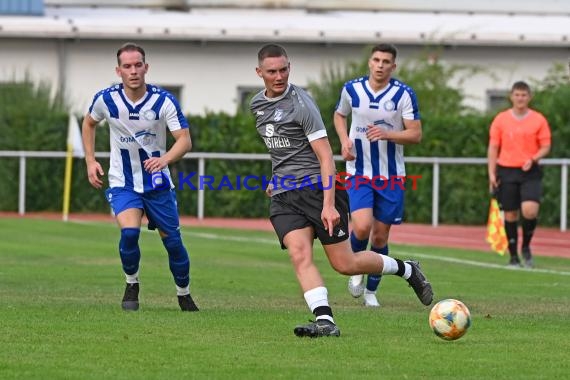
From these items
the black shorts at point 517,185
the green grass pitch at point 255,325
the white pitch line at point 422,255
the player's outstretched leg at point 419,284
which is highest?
the black shorts at point 517,185

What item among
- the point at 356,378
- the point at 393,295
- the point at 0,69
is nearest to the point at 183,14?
the point at 0,69

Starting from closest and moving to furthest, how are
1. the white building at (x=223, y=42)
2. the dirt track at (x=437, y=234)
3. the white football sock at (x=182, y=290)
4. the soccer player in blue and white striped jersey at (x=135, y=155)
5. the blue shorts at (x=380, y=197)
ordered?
the soccer player in blue and white striped jersey at (x=135, y=155) → the white football sock at (x=182, y=290) → the blue shorts at (x=380, y=197) → the dirt track at (x=437, y=234) → the white building at (x=223, y=42)

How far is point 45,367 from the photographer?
8836mm

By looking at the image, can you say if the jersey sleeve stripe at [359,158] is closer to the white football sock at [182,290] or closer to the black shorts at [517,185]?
the white football sock at [182,290]

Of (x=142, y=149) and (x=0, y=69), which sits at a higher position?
(x=0, y=69)

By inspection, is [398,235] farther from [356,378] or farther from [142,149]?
[356,378]

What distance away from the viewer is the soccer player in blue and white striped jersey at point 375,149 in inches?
530

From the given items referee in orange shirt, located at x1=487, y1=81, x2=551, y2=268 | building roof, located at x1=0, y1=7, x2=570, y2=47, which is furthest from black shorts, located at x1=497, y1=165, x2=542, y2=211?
building roof, located at x1=0, y1=7, x2=570, y2=47

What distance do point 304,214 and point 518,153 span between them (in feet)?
28.1

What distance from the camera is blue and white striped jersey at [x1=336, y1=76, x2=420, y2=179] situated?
44.2 feet

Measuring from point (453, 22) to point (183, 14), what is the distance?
7080 mm

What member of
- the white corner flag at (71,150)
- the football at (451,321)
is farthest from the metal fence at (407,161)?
the football at (451,321)

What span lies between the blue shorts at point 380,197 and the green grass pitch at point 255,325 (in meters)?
0.82

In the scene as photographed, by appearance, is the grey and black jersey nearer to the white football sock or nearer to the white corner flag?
the white football sock
